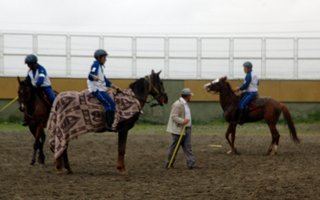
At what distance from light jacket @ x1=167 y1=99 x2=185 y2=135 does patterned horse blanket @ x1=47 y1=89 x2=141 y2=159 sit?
1.73 m

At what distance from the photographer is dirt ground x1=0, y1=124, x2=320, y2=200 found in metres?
11.9

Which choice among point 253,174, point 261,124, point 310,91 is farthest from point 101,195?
point 310,91

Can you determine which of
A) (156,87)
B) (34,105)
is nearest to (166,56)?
(34,105)

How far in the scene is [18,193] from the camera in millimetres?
11891

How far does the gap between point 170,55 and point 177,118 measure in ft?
76.8

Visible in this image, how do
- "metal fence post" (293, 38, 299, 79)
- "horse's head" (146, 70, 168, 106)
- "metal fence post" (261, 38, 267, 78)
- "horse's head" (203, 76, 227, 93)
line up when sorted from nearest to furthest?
"horse's head" (146, 70, 168, 106)
"horse's head" (203, 76, 227, 93)
"metal fence post" (261, 38, 267, 78)
"metal fence post" (293, 38, 299, 79)

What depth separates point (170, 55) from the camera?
39469mm

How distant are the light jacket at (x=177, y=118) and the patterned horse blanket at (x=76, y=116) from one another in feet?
5.68

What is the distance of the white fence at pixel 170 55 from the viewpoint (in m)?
38.6

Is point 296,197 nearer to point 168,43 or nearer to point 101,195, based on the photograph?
point 101,195

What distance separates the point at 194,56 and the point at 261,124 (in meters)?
5.60

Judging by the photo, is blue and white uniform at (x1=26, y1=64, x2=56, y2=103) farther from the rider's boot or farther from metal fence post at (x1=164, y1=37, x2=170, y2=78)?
metal fence post at (x1=164, y1=37, x2=170, y2=78)

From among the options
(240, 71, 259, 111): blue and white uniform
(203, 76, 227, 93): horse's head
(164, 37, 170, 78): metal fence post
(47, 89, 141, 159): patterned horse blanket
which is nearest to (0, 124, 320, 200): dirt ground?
(47, 89, 141, 159): patterned horse blanket

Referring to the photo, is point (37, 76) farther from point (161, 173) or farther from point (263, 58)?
point (263, 58)
